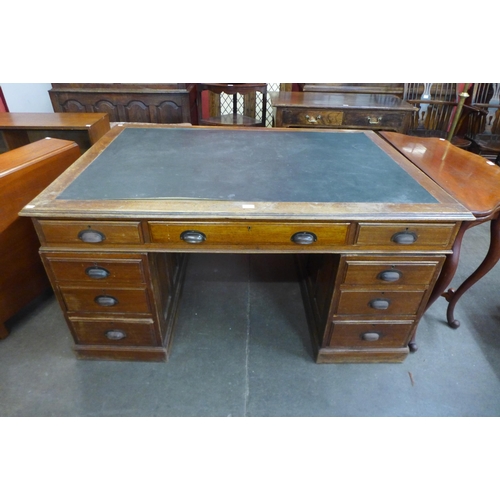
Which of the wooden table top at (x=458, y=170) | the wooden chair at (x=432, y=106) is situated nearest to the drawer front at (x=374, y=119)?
the wooden chair at (x=432, y=106)

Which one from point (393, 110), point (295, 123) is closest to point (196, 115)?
point (295, 123)

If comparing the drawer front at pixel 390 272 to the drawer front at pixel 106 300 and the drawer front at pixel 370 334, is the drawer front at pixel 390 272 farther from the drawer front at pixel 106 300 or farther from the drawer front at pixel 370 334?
the drawer front at pixel 106 300

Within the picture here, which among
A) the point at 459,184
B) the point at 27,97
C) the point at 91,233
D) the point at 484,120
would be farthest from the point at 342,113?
the point at 27,97

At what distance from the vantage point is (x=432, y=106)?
10.8 feet

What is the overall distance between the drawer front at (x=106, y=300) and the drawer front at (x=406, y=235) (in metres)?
0.86

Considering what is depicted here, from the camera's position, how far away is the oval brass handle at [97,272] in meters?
1.28

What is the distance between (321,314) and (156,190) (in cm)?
91

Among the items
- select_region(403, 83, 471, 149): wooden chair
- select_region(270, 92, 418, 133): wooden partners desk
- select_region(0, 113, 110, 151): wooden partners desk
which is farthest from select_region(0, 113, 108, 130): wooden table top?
select_region(403, 83, 471, 149): wooden chair

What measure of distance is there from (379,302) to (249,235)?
0.62 metres

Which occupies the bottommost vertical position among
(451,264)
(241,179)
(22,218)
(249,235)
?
(451,264)

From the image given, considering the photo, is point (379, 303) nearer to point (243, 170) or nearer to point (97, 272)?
point (243, 170)

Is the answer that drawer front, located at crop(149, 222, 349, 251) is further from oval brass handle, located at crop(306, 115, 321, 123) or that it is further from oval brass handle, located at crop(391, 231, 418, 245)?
oval brass handle, located at crop(306, 115, 321, 123)

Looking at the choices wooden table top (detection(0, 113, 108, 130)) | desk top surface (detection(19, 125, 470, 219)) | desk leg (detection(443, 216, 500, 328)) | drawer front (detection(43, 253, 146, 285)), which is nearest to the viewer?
desk top surface (detection(19, 125, 470, 219))

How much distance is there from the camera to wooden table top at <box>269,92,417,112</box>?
2.57 meters
